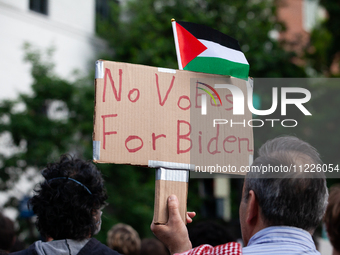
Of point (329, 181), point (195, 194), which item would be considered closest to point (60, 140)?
point (195, 194)

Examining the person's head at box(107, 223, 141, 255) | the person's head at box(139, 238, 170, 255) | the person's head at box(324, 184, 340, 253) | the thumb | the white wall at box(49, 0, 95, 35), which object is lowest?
the person's head at box(139, 238, 170, 255)

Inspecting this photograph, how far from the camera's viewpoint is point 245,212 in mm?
1472

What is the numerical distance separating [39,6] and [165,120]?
33.3ft

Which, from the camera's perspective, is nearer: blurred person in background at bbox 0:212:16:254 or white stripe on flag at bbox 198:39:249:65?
white stripe on flag at bbox 198:39:249:65

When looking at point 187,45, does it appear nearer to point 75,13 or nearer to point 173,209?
point 173,209

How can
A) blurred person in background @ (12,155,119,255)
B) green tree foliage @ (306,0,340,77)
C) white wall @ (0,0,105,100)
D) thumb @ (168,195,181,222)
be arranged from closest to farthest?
thumb @ (168,195,181,222)
blurred person in background @ (12,155,119,255)
white wall @ (0,0,105,100)
green tree foliage @ (306,0,340,77)

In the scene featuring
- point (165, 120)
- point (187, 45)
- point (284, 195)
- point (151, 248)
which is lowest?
point (151, 248)

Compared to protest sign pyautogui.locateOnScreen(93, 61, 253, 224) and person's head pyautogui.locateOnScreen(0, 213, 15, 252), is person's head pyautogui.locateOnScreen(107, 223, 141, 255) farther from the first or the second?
protest sign pyautogui.locateOnScreen(93, 61, 253, 224)

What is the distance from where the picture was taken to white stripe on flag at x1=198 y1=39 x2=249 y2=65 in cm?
199

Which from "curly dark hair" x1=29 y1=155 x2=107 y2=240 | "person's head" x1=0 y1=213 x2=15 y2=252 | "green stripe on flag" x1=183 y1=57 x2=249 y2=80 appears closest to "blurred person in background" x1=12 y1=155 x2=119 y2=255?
"curly dark hair" x1=29 y1=155 x2=107 y2=240

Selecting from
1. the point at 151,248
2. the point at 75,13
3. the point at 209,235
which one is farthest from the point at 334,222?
the point at 75,13

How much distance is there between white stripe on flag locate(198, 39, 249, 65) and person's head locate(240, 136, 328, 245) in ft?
2.14

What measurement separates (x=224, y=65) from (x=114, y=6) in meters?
10.6

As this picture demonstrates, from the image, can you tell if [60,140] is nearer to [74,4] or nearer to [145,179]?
[145,179]
